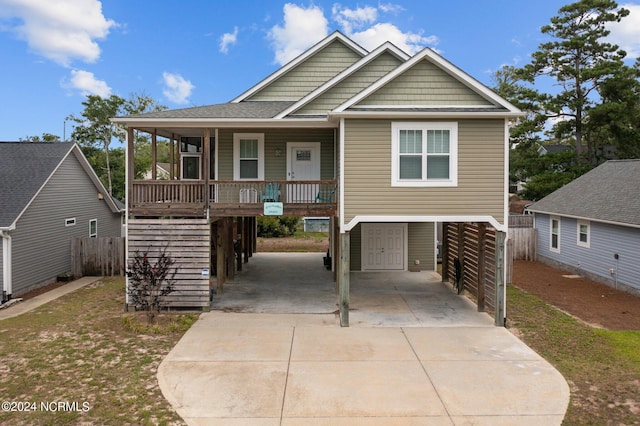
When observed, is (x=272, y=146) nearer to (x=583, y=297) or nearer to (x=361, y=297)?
(x=361, y=297)

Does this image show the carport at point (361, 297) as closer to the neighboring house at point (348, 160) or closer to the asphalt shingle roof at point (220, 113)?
the neighboring house at point (348, 160)

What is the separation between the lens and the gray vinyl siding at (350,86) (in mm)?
12766

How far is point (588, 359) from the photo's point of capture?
8281mm

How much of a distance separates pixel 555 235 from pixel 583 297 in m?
6.02

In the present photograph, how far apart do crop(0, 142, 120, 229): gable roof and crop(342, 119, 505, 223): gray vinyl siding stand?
33.9 ft

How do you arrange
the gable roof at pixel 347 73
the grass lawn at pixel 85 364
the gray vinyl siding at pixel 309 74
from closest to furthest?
1. the grass lawn at pixel 85 364
2. the gable roof at pixel 347 73
3. the gray vinyl siding at pixel 309 74

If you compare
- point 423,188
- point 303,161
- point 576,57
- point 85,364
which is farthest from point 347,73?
point 576,57

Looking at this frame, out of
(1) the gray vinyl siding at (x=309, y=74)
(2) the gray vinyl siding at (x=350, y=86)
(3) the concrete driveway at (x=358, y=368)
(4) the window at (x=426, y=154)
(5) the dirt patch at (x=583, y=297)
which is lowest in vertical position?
(3) the concrete driveway at (x=358, y=368)

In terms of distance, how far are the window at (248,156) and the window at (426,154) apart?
182 inches

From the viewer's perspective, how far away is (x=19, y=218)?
527 inches

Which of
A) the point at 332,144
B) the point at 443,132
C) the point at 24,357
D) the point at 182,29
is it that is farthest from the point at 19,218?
the point at 182,29

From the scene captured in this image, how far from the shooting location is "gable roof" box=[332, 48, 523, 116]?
412 inches

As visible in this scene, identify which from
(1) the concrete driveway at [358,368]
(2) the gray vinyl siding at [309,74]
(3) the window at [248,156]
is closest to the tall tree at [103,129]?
(2) the gray vinyl siding at [309,74]

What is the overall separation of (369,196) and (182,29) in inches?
1390
